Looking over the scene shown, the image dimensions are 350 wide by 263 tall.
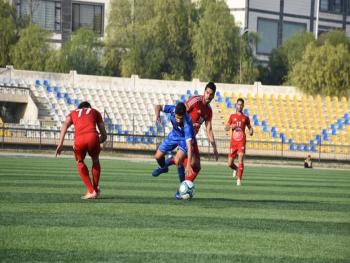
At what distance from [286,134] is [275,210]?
40.7 m

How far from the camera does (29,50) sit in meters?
62.3

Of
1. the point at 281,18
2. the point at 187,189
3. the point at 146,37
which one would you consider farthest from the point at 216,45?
the point at 187,189

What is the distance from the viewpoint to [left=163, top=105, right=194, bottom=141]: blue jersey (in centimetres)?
1716

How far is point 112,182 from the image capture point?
23203 mm

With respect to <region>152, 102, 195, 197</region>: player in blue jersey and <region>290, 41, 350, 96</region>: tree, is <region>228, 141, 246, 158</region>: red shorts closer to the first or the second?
<region>152, 102, 195, 197</region>: player in blue jersey

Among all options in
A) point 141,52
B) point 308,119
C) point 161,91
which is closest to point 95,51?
point 141,52

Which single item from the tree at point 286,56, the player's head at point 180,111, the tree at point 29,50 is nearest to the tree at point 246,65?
the tree at point 286,56

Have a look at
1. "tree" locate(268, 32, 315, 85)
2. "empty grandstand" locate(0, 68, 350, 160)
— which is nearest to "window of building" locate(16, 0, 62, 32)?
"empty grandstand" locate(0, 68, 350, 160)

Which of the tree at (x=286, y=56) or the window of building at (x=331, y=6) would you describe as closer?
the tree at (x=286, y=56)

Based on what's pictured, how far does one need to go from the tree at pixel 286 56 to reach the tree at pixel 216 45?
17.7 feet

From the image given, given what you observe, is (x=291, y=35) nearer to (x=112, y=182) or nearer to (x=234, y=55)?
(x=234, y=55)

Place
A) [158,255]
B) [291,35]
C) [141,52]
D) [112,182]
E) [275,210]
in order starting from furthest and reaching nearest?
1. [291,35]
2. [141,52]
3. [112,182]
4. [275,210]
5. [158,255]

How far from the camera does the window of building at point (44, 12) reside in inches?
2717

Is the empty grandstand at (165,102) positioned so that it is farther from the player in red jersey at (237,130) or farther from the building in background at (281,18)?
the player in red jersey at (237,130)
